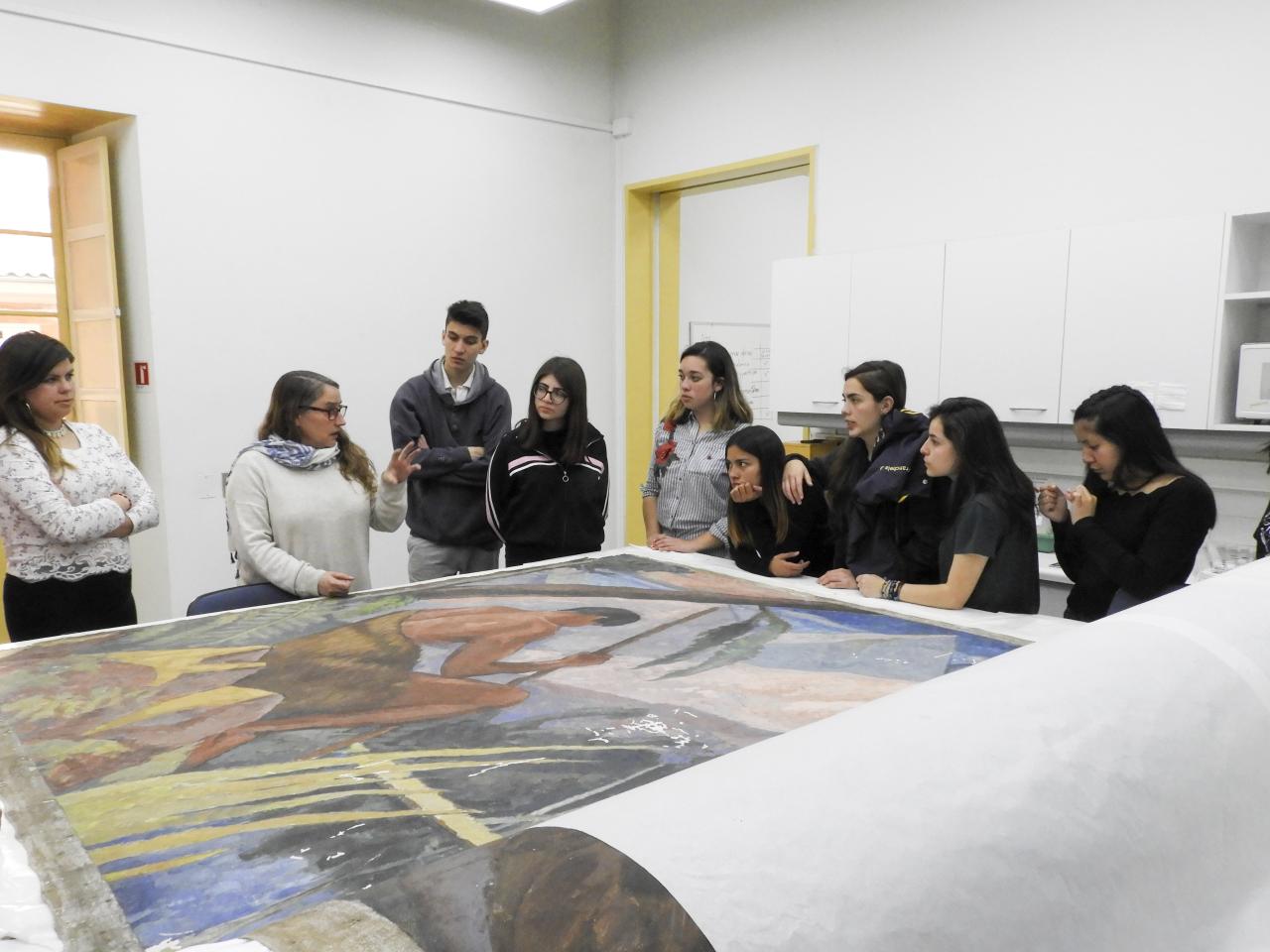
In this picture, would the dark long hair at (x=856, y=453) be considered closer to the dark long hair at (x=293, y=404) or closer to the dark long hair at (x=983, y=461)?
the dark long hair at (x=983, y=461)

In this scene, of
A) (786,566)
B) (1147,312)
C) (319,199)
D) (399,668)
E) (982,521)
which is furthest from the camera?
(319,199)

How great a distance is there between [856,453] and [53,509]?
6.32 ft

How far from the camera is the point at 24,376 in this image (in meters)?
2.11

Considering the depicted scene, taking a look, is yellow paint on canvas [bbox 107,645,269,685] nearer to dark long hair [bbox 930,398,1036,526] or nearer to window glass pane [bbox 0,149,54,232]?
dark long hair [bbox 930,398,1036,526]

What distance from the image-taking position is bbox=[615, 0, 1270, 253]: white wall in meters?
2.85

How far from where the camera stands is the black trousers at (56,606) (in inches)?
84.4

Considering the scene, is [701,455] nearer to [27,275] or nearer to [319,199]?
[319,199]

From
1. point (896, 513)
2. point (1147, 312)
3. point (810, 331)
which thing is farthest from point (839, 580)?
point (810, 331)

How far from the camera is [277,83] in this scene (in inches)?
143

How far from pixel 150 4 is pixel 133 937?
3.50 meters

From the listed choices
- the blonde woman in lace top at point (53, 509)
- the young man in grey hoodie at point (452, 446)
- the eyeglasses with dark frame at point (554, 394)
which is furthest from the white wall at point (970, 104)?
the blonde woman in lace top at point (53, 509)

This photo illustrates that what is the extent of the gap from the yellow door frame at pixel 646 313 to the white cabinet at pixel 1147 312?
7.61ft

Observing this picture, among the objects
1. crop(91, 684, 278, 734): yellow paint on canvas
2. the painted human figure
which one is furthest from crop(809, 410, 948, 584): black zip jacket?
crop(91, 684, 278, 734): yellow paint on canvas

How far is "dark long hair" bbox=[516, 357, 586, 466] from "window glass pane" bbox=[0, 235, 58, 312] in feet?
7.63
